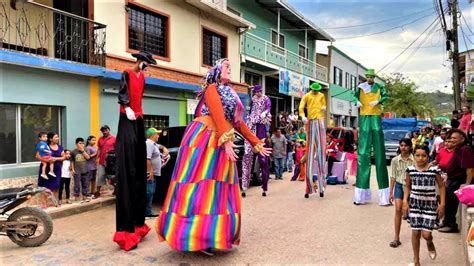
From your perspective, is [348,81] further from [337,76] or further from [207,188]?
[207,188]

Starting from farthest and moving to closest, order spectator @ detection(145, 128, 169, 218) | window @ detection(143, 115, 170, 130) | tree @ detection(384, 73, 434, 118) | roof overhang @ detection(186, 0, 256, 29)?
tree @ detection(384, 73, 434, 118) → roof overhang @ detection(186, 0, 256, 29) → window @ detection(143, 115, 170, 130) → spectator @ detection(145, 128, 169, 218)

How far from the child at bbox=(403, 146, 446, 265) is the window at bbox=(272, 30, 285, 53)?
676 inches

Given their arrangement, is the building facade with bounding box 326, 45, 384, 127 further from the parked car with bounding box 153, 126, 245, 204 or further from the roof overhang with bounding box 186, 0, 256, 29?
the parked car with bounding box 153, 126, 245, 204

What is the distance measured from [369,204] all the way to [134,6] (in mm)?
8368

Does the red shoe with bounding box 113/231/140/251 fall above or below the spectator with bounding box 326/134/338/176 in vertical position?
below

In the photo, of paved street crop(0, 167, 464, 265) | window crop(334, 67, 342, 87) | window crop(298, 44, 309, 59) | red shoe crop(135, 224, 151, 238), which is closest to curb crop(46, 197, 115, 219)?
paved street crop(0, 167, 464, 265)

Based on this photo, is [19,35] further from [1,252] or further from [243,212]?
[243,212]

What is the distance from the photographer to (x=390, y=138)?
19.0 metres

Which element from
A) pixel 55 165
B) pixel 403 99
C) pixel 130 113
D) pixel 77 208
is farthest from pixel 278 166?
pixel 403 99

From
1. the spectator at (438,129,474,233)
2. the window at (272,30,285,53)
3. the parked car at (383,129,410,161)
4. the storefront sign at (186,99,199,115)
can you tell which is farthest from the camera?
the window at (272,30,285,53)

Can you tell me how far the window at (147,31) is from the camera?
12086mm

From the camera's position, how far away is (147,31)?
12.7 m

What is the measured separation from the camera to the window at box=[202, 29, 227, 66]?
51.2 ft

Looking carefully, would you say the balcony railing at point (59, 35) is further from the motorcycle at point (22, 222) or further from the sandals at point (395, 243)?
the sandals at point (395, 243)
